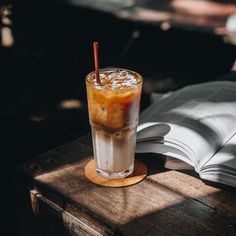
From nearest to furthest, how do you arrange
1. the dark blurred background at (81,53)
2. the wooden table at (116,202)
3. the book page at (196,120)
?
the wooden table at (116,202), the book page at (196,120), the dark blurred background at (81,53)

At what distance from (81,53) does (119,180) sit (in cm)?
296

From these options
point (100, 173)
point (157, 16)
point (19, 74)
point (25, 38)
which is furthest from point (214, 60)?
point (100, 173)

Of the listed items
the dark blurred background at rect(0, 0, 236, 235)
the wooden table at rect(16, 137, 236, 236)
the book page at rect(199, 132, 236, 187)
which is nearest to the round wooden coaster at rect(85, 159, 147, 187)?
the wooden table at rect(16, 137, 236, 236)

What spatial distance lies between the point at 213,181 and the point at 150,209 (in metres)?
0.20

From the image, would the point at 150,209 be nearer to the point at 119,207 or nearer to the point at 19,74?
the point at 119,207

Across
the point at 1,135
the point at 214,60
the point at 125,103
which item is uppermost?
the point at 125,103

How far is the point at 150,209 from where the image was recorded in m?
0.92

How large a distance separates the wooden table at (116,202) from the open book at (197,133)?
6 centimetres

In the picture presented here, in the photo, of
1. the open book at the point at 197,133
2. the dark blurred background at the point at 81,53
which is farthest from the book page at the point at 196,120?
the dark blurred background at the point at 81,53

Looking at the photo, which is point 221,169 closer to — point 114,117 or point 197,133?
point 197,133

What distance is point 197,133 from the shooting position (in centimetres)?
101

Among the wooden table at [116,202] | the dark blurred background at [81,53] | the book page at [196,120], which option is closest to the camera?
the wooden table at [116,202]

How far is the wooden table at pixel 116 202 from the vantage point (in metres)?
0.87

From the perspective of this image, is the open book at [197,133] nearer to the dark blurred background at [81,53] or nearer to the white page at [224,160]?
the white page at [224,160]
